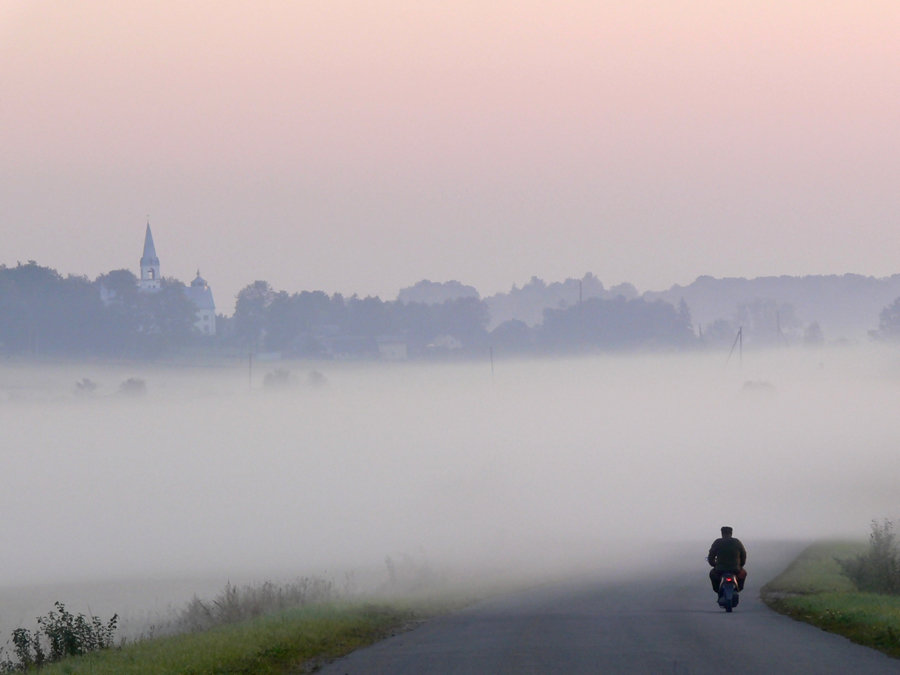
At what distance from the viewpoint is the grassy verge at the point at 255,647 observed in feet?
76.1

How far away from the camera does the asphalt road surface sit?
22016 mm

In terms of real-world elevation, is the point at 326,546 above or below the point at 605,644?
below

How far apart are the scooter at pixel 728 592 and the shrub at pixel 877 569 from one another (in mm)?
7418

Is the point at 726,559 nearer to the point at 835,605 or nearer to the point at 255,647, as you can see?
the point at 835,605

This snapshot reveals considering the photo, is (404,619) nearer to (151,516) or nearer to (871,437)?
(151,516)

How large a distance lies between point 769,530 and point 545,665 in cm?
7613

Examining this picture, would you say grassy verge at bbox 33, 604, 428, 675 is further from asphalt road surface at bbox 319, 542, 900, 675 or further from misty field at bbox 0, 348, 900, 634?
misty field at bbox 0, 348, 900, 634

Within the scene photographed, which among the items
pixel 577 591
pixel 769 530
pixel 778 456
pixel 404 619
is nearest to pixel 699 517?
pixel 769 530

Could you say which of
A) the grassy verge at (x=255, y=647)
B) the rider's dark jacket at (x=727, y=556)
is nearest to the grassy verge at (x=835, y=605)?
the rider's dark jacket at (x=727, y=556)

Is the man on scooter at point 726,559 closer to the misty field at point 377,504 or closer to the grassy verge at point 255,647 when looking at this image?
the grassy verge at point 255,647

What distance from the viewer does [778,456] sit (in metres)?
177

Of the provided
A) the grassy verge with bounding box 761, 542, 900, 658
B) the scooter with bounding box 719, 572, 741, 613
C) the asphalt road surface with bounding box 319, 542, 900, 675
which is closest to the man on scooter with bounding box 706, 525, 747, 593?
the scooter with bounding box 719, 572, 741, 613

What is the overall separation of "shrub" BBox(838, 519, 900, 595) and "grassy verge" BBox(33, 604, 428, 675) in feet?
43.2

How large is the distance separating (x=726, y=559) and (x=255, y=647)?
12.5 metres
